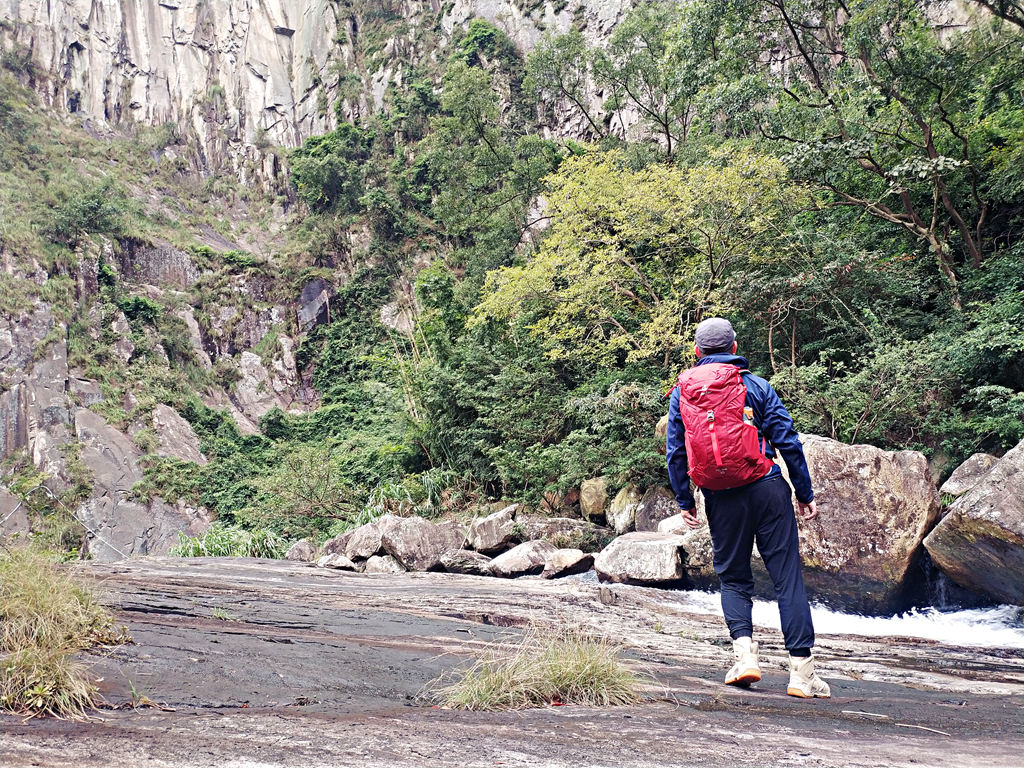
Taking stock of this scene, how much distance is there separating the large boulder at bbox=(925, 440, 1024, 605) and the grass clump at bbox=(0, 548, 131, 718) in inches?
259

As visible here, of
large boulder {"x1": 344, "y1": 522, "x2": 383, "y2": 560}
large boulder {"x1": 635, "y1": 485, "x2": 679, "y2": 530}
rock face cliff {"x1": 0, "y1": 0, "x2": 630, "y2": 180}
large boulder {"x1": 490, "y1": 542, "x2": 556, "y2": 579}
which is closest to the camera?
large boulder {"x1": 490, "y1": 542, "x2": 556, "y2": 579}

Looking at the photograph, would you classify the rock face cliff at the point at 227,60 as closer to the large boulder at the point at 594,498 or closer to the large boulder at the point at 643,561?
the large boulder at the point at 594,498

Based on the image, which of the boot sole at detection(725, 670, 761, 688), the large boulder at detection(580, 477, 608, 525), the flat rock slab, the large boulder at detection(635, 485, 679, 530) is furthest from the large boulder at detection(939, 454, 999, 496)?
the large boulder at detection(580, 477, 608, 525)

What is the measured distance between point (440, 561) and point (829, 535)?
601 cm

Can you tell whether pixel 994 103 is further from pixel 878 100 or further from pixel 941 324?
pixel 941 324

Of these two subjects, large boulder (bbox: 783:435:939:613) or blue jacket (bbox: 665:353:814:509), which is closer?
blue jacket (bbox: 665:353:814:509)

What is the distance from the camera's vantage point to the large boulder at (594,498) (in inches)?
464

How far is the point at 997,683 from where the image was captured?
3.74 meters

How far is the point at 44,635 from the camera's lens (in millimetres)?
2771

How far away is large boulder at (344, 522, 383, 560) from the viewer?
11.4 m

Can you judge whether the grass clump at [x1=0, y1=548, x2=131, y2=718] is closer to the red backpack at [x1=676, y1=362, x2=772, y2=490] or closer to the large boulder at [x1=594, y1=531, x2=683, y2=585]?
the red backpack at [x1=676, y1=362, x2=772, y2=490]

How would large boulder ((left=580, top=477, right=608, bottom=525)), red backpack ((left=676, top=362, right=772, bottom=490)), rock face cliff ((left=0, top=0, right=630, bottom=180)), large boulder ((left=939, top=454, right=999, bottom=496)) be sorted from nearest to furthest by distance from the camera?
red backpack ((left=676, top=362, right=772, bottom=490))
large boulder ((left=939, top=454, right=999, bottom=496))
large boulder ((left=580, top=477, right=608, bottom=525))
rock face cliff ((left=0, top=0, right=630, bottom=180))

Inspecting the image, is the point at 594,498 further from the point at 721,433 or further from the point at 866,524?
the point at 721,433

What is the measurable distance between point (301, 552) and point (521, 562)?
251 inches
